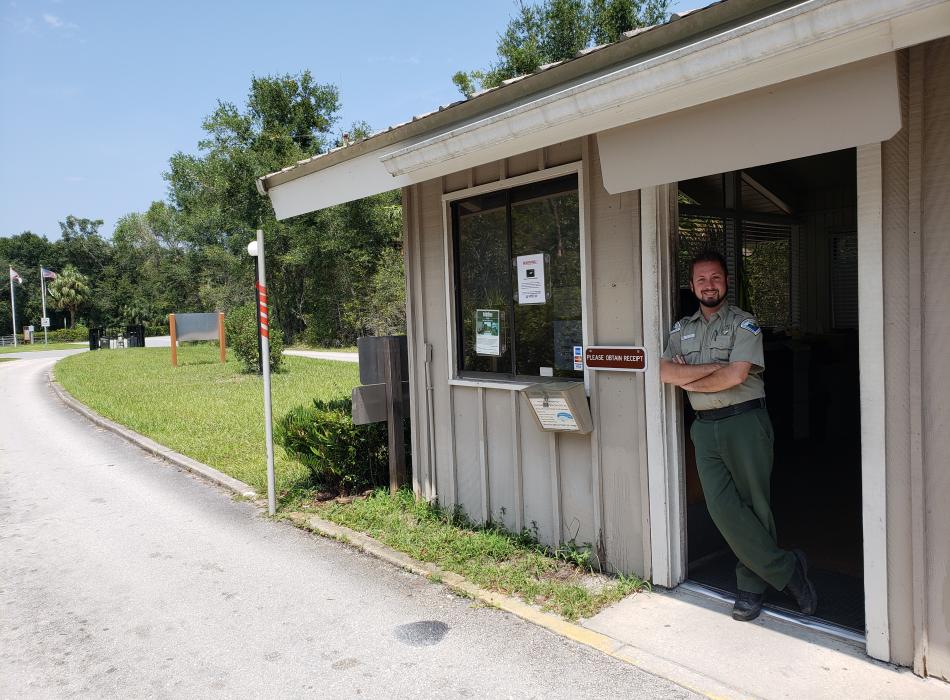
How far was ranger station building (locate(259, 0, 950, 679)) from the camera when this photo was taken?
9.73 feet

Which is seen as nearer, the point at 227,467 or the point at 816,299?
the point at 816,299

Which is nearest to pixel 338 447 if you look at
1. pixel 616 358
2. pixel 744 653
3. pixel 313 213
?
pixel 616 358

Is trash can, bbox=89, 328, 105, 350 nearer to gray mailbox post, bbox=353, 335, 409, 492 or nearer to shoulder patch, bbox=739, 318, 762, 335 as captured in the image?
gray mailbox post, bbox=353, 335, 409, 492

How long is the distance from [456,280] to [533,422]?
129 cm

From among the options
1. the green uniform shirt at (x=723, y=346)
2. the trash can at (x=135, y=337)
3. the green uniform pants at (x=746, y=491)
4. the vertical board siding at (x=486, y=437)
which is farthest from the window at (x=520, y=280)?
the trash can at (x=135, y=337)

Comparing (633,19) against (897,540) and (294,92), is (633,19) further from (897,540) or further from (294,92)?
(897,540)

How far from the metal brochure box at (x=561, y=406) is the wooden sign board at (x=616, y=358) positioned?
0.58ft

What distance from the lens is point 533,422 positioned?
188 inches

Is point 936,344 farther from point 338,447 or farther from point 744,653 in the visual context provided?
point 338,447

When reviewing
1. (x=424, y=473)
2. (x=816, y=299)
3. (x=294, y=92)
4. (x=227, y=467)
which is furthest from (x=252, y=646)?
(x=294, y=92)

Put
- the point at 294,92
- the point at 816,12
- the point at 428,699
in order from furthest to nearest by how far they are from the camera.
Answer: the point at 294,92 < the point at 428,699 < the point at 816,12

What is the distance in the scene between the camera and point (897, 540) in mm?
3121

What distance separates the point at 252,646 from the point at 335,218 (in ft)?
90.3

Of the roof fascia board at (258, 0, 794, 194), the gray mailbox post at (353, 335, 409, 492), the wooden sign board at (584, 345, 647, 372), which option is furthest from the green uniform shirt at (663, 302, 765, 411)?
the gray mailbox post at (353, 335, 409, 492)
